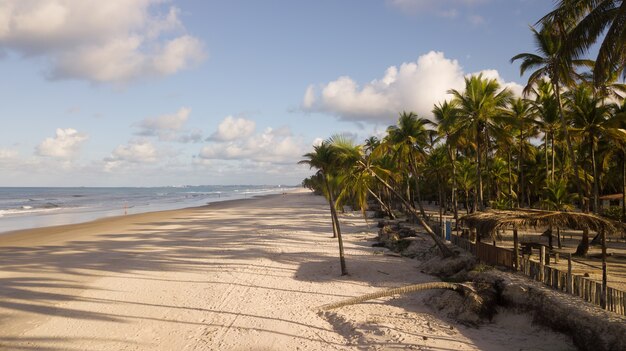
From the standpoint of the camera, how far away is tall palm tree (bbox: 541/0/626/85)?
399 inches

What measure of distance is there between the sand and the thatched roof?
240 centimetres

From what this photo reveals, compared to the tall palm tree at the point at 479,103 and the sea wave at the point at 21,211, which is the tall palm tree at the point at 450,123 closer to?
the tall palm tree at the point at 479,103

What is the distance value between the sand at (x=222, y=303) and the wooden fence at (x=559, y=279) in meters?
1.28

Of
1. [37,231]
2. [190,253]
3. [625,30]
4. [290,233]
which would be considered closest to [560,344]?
[625,30]

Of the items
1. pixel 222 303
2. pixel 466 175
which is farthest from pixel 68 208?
pixel 222 303

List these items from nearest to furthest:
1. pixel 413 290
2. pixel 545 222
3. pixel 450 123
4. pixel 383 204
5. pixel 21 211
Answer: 1. pixel 545 222
2. pixel 413 290
3. pixel 450 123
4. pixel 383 204
5. pixel 21 211

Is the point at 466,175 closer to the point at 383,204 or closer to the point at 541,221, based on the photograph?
the point at 383,204

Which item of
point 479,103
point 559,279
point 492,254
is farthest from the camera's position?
point 479,103

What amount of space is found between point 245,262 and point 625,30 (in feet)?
52.8

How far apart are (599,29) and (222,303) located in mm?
13568

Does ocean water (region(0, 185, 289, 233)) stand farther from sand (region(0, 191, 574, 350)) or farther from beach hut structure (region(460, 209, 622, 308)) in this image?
Answer: beach hut structure (region(460, 209, 622, 308))

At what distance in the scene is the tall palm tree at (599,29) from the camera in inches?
399

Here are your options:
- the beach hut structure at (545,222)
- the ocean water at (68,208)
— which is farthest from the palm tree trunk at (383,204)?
the ocean water at (68,208)

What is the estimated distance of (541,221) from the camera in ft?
36.0
